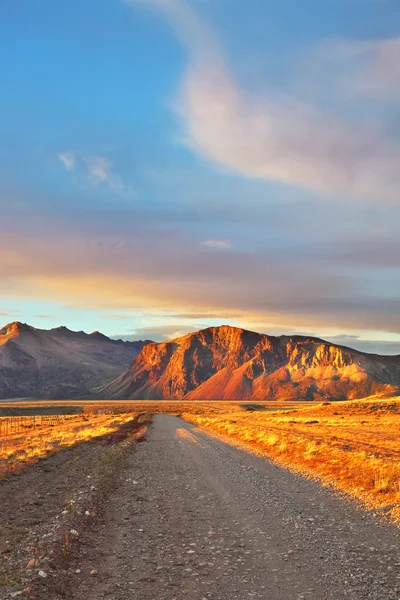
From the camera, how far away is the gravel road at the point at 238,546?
7.35 metres

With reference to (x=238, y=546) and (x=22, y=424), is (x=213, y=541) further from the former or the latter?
(x=22, y=424)

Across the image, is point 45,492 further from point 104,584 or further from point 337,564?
point 337,564

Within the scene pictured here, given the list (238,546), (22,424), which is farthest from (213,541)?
(22,424)

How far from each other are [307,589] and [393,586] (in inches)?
57.1

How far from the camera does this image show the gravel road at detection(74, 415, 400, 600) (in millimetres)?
7348

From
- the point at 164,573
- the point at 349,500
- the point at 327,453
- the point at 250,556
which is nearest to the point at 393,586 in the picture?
the point at 250,556

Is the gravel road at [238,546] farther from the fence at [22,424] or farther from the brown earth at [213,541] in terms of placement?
the fence at [22,424]

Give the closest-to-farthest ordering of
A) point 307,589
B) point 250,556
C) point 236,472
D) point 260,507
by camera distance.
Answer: point 307,589
point 250,556
point 260,507
point 236,472

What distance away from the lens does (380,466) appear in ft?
59.5

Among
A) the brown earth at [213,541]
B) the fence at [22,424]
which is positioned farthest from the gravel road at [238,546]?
the fence at [22,424]

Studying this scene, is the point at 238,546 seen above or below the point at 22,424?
above

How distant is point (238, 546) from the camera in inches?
372

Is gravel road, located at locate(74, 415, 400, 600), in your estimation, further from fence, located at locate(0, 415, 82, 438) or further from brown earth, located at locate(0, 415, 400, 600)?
fence, located at locate(0, 415, 82, 438)

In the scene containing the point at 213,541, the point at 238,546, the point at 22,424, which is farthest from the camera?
the point at 22,424
